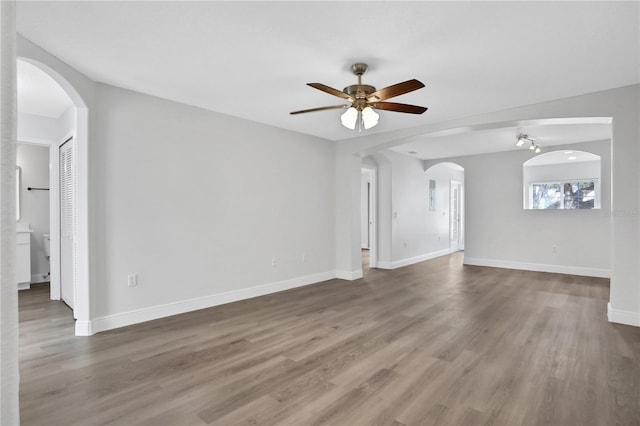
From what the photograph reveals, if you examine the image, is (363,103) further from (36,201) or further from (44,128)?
(36,201)

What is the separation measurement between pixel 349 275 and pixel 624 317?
3651 millimetres

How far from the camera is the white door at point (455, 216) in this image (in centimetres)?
992

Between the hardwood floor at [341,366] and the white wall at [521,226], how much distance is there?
8.07ft

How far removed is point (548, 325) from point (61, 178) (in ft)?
20.1

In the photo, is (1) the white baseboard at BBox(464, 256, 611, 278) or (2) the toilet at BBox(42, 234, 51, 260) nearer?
(2) the toilet at BBox(42, 234, 51, 260)

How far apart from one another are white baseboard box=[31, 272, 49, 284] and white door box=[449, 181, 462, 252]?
9.29m

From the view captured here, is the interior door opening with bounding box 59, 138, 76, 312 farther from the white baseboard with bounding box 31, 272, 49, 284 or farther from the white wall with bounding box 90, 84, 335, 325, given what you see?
the white baseboard with bounding box 31, 272, 49, 284

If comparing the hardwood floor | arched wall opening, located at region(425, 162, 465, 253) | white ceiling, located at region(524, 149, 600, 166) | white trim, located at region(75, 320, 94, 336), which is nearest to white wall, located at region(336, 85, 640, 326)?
the hardwood floor

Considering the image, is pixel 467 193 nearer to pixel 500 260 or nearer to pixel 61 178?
pixel 500 260

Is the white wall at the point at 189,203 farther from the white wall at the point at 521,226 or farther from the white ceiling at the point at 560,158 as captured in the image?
the white ceiling at the point at 560,158

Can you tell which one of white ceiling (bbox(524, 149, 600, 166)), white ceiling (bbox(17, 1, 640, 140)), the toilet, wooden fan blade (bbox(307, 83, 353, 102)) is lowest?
the toilet

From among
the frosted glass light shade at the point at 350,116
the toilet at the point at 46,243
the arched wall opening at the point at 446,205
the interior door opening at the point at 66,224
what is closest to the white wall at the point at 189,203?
the interior door opening at the point at 66,224

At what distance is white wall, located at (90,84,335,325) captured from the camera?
355cm

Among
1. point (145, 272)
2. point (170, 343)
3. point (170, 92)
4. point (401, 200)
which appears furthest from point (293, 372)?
point (401, 200)
